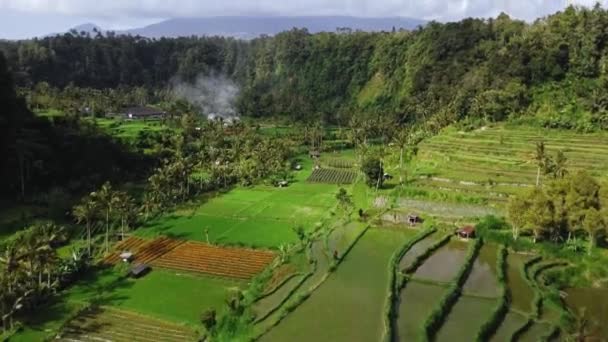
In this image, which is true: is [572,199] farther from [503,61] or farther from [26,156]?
[503,61]

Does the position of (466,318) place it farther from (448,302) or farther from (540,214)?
(540,214)

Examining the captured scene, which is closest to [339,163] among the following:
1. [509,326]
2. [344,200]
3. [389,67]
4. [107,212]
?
[344,200]

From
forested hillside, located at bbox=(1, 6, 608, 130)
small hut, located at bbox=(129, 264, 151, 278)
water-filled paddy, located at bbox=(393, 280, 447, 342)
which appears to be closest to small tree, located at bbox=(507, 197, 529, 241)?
water-filled paddy, located at bbox=(393, 280, 447, 342)

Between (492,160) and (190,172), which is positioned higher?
(492,160)

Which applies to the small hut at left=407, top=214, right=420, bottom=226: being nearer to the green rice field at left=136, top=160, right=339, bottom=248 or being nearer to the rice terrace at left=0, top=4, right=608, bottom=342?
the rice terrace at left=0, top=4, right=608, bottom=342

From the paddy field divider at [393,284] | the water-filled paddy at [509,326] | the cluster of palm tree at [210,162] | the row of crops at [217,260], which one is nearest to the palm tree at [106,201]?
the row of crops at [217,260]

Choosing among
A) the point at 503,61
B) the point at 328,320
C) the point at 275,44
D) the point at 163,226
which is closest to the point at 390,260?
the point at 328,320

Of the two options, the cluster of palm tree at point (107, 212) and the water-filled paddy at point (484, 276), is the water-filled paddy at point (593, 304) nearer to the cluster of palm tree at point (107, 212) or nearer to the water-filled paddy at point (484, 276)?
the water-filled paddy at point (484, 276)
